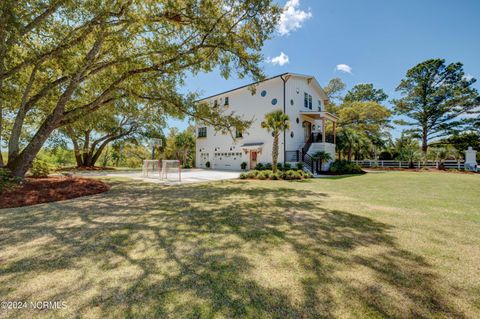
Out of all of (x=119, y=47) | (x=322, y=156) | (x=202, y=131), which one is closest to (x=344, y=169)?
(x=322, y=156)

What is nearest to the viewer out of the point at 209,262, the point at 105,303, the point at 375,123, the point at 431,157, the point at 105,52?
the point at 105,303

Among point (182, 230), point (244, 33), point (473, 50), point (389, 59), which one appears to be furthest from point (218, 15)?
point (473, 50)

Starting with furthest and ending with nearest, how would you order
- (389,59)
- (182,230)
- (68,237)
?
1. (389,59)
2. (182,230)
3. (68,237)

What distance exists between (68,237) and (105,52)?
8144mm

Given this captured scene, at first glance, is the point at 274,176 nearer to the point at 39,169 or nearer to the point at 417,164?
the point at 39,169

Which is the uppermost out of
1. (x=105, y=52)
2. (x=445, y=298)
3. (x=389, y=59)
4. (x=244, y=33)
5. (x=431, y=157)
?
(x=389, y=59)

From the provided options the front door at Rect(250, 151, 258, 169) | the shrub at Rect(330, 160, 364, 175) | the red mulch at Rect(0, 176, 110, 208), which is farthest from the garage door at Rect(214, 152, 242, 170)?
the red mulch at Rect(0, 176, 110, 208)

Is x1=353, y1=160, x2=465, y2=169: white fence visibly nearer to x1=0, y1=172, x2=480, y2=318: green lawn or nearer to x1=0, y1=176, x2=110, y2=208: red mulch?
x1=0, y1=172, x2=480, y2=318: green lawn

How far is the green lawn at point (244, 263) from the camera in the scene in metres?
1.94

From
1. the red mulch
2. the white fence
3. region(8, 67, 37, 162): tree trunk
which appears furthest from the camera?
the white fence

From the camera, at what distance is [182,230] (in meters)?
3.96

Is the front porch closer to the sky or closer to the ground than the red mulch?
closer to the sky

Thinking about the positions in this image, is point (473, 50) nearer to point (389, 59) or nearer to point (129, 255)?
point (389, 59)

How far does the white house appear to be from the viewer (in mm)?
19031
